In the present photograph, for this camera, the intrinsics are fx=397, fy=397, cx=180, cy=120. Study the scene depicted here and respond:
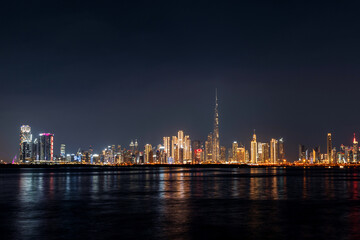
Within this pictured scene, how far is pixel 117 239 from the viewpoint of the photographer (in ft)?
71.5

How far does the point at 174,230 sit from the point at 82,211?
12.1 meters

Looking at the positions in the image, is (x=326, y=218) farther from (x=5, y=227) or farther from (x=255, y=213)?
(x=5, y=227)

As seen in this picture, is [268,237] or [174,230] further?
[174,230]

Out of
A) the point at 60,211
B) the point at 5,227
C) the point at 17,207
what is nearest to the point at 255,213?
the point at 60,211

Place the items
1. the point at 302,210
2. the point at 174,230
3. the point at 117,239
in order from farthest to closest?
the point at 302,210 < the point at 174,230 < the point at 117,239

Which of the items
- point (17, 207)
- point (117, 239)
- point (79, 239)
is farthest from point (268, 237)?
point (17, 207)

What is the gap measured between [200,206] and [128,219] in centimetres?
922

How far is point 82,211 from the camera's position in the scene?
3372 centimetres

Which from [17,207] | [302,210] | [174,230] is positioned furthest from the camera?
[17,207]

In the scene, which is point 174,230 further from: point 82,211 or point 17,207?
point 17,207

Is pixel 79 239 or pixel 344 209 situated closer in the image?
pixel 79 239

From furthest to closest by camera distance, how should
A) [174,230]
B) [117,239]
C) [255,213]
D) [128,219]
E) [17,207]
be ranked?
[17,207] < [255,213] < [128,219] < [174,230] < [117,239]

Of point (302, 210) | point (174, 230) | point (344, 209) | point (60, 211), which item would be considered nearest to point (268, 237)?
point (174, 230)

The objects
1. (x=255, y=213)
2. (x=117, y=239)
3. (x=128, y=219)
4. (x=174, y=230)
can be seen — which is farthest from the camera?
(x=255, y=213)
